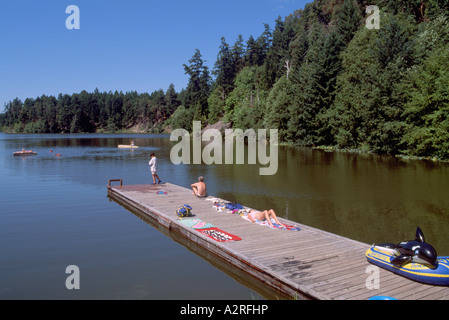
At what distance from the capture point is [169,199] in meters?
18.2

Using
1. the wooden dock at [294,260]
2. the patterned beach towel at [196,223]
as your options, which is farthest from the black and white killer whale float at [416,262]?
the patterned beach towel at [196,223]

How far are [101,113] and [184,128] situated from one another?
2969 inches

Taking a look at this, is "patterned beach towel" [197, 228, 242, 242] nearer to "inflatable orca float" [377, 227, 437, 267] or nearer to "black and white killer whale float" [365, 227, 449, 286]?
"black and white killer whale float" [365, 227, 449, 286]

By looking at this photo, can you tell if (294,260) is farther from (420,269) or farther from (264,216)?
(264,216)

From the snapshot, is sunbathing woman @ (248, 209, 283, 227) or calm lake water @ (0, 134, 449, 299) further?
sunbathing woman @ (248, 209, 283, 227)

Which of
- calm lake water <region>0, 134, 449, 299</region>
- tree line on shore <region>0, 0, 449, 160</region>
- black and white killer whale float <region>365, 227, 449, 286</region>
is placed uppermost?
tree line on shore <region>0, 0, 449, 160</region>

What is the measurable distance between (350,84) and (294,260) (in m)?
46.4

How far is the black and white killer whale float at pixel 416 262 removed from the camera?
25.2 ft

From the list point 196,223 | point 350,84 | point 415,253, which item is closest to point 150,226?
point 196,223

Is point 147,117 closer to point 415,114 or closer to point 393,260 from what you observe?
point 415,114

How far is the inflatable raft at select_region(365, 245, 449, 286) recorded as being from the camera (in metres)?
7.64

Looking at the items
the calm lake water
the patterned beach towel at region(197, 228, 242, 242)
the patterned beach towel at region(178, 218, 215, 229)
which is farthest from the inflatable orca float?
the patterned beach towel at region(178, 218, 215, 229)

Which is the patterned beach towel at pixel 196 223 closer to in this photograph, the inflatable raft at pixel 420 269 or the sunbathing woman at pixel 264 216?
the sunbathing woman at pixel 264 216

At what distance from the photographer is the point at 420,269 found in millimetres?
7797
